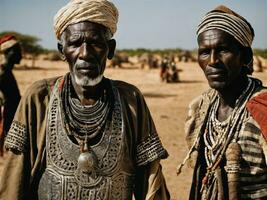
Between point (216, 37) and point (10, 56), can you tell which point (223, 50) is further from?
point (10, 56)

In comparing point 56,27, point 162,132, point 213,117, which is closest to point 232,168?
point 213,117

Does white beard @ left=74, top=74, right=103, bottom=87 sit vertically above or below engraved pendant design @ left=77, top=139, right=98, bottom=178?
above

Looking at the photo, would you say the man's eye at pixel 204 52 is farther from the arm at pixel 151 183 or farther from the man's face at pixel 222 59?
the arm at pixel 151 183

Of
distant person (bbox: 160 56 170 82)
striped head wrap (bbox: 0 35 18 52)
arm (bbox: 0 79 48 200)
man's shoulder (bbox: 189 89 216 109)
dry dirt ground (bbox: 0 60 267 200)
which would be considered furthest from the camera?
distant person (bbox: 160 56 170 82)

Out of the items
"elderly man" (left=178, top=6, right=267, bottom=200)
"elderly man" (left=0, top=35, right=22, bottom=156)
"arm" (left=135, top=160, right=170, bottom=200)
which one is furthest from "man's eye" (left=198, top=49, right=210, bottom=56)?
"elderly man" (left=0, top=35, right=22, bottom=156)

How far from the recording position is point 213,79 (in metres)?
2.90

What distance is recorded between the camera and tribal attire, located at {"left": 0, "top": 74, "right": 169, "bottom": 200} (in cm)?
282

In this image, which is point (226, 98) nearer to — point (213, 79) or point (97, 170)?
point (213, 79)

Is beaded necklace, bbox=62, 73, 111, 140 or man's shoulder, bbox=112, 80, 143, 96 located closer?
beaded necklace, bbox=62, 73, 111, 140

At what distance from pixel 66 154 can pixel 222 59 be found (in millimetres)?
1101

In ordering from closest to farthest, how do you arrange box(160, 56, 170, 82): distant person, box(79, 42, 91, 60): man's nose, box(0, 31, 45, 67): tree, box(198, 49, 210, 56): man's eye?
box(79, 42, 91, 60): man's nose, box(198, 49, 210, 56): man's eye, box(160, 56, 170, 82): distant person, box(0, 31, 45, 67): tree

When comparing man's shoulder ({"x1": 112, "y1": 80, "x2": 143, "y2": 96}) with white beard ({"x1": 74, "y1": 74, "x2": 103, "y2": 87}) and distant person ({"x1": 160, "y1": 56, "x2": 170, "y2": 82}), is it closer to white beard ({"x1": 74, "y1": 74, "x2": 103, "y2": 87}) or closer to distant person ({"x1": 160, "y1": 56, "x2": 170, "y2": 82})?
white beard ({"x1": 74, "y1": 74, "x2": 103, "y2": 87})

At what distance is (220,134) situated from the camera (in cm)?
296

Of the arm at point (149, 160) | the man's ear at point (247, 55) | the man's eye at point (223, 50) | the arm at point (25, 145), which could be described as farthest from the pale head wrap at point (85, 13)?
the man's ear at point (247, 55)
